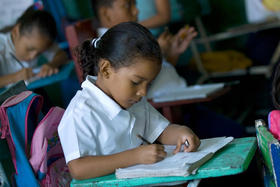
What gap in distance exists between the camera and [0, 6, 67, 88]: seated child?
2580 mm

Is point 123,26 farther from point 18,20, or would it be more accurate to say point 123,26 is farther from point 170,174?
point 18,20

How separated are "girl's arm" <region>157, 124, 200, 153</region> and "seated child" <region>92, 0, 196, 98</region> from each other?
0.81 m

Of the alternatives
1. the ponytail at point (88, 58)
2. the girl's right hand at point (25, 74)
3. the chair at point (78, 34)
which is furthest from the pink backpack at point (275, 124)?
the girl's right hand at point (25, 74)

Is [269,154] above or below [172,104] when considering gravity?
above

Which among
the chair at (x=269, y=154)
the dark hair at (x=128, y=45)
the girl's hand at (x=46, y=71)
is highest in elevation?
the dark hair at (x=128, y=45)

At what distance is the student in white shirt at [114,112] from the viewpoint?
Result: 141 centimetres

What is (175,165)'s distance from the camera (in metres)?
1.30

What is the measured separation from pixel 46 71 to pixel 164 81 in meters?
0.68

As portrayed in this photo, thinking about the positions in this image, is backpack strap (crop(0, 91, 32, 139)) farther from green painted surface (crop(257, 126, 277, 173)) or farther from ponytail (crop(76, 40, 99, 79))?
green painted surface (crop(257, 126, 277, 173))

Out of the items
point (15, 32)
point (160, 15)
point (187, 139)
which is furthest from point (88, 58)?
point (160, 15)

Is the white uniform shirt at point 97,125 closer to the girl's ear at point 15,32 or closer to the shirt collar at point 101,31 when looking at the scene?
the shirt collar at point 101,31

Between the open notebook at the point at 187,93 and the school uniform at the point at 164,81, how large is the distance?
0.18 ft

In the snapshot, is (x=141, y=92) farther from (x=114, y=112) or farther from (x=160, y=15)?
(x=160, y=15)

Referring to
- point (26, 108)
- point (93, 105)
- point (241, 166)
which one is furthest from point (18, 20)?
point (241, 166)
